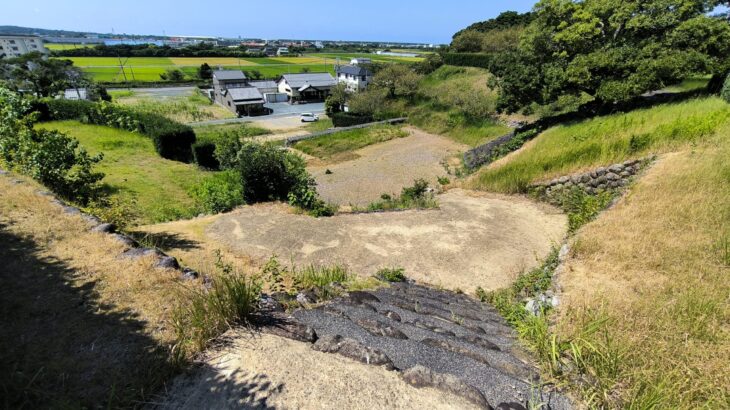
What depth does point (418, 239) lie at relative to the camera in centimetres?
813

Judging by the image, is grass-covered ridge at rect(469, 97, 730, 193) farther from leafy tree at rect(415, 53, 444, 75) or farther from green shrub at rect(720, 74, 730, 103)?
leafy tree at rect(415, 53, 444, 75)

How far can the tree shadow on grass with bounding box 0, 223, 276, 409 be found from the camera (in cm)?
267

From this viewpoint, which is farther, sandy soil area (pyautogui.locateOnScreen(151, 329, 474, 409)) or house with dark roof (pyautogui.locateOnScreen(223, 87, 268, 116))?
house with dark roof (pyautogui.locateOnScreen(223, 87, 268, 116))

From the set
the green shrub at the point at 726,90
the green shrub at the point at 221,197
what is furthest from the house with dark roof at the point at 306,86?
the green shrub at the point at 726,90

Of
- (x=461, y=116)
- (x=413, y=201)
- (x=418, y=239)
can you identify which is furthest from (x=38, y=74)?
(x=418, y=239)

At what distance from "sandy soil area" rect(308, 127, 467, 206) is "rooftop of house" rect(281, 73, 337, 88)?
33.6m

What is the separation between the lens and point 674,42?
11.4 meters

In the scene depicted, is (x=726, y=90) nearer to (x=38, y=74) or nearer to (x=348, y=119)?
(x=348, y=119)

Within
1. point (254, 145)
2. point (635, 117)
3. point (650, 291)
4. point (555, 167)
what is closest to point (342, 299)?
point (650, 291)

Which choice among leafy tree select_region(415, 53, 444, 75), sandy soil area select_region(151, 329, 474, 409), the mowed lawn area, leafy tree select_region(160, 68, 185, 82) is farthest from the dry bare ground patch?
leafy tree select_region(160, 68, 185, 82)

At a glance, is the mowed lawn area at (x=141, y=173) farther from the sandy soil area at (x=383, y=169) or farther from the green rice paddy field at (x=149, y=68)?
the green rice paddy field at (x=149, y=68)

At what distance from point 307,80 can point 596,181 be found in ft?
168

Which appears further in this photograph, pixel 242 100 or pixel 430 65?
pixel 430 65

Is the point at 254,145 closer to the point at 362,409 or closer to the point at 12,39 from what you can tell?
the point at 362,409
